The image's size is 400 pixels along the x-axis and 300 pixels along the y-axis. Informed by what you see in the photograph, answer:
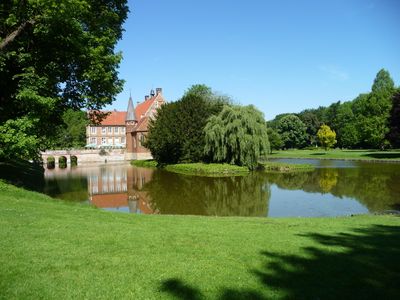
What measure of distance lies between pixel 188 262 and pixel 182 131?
37.2 metres

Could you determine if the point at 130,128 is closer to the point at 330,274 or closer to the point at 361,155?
the point at 361,155

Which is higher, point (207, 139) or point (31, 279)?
point (207, 139)

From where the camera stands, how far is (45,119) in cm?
1695

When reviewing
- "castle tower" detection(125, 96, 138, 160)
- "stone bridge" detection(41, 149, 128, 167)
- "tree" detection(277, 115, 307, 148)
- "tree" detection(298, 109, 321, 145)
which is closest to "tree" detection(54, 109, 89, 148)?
"castle tower" detection(125, 96, 138, 160)

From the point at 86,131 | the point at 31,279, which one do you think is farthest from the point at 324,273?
the point at 86,131

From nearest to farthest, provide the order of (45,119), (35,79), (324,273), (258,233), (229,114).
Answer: (324,273), (258,233), (35,79), (45,119), (229,114)

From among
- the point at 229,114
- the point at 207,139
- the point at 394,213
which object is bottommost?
the point at 394,213

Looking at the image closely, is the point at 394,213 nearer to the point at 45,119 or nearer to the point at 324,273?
the point at 324,273

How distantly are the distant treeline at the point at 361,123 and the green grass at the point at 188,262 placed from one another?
50114 millimetres

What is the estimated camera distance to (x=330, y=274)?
5.11 metres

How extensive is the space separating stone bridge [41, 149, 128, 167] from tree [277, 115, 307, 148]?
39.5 metres

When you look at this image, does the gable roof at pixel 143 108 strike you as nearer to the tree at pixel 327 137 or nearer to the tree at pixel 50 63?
the tree at pixel 327 137

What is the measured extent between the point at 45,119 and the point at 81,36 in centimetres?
409

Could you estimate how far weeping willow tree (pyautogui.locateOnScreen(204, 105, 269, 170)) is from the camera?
36.2m
